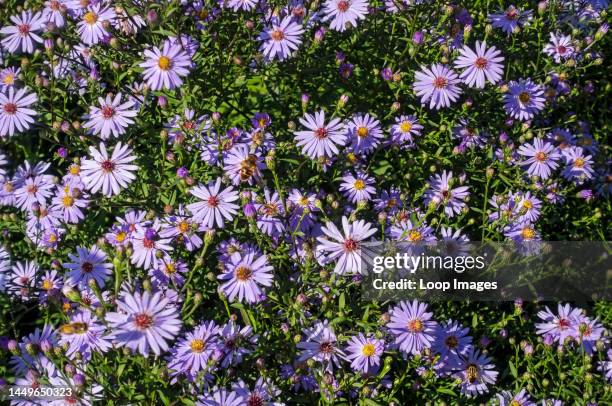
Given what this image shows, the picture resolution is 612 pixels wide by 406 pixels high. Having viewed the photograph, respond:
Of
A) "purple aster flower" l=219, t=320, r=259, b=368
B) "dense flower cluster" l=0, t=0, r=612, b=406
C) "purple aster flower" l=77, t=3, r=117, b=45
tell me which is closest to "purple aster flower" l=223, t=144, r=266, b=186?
"dense flower cluster" l=0, t=0, r=612, b=406

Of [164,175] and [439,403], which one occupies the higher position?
[164,175]

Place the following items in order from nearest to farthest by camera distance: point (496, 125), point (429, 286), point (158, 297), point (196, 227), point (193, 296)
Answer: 1. point (158, 297)
2. point (193, 296)
3. point (196, 227)
4. point (429, 286)
5. point (496, 125)

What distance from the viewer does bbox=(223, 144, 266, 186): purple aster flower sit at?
317 cm

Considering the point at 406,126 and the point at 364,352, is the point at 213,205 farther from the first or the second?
the point at 406,126

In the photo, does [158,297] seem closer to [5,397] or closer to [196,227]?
[196,227]

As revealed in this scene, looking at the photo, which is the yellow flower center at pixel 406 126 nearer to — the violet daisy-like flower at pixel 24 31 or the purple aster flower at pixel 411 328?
the purple aster flower at pixel 411 328

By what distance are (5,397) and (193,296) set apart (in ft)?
3.20

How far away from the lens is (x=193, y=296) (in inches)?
112

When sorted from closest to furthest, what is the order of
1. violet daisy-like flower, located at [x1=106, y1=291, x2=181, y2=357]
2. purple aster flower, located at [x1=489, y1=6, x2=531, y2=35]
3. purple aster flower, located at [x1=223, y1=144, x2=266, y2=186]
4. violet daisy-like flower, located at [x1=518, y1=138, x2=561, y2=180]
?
1. violet daisy-like flower, located at [x1=106, y1=291, x2=181, y2=357]
2. purple aster flower, located at [x1=223, y1=144, x2=266, y2=186]
3. violet daisy-like flower, located at [x1=518, y1=138, x2=561, y2=180]
4. purple aster flower, located at [x1=489, y1=6, x2=531, y2=35]

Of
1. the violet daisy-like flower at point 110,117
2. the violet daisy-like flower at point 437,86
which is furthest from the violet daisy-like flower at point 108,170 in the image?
the violet daisy-like flower at point 437,86

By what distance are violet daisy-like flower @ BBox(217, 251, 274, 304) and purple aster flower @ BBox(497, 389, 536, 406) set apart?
4.38ft

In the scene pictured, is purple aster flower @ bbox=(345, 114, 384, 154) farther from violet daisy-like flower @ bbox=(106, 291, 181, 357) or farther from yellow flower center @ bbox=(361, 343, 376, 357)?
violet daisy-like flower @ bbox=(106, 291, 181, 357)

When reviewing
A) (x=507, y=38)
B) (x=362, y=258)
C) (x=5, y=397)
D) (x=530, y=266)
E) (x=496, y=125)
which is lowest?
(x=5, y=397)

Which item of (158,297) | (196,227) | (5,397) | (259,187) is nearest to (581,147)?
(259,187)
